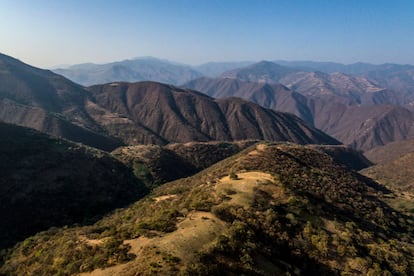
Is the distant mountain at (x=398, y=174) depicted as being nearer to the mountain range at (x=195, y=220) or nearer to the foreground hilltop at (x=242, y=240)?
the mountain range at (x=195, y=220)

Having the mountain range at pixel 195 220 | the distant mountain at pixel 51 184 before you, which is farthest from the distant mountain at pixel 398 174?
the distant mountain at pixel 51 184

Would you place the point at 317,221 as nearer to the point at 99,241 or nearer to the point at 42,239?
the point at 99,241

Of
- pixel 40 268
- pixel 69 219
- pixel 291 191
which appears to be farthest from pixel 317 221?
pixel 69 219

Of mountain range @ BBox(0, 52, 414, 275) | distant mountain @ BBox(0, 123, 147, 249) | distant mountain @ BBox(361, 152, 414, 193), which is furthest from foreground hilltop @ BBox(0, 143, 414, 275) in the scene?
distant mountain @ BBox(361, 152, 414, 193)

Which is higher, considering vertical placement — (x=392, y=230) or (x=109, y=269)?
(x=109, y=269)

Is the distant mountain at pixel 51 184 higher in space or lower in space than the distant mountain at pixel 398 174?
higher

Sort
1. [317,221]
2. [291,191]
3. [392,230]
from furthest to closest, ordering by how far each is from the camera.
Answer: [392,230], [291,191], [317,221]

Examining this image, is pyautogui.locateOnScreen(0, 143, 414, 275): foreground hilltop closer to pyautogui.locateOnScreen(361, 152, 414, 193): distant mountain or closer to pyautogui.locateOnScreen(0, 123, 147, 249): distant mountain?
pyautogui.locateOnScreen(0, 123, 147, 249): distant mountain
